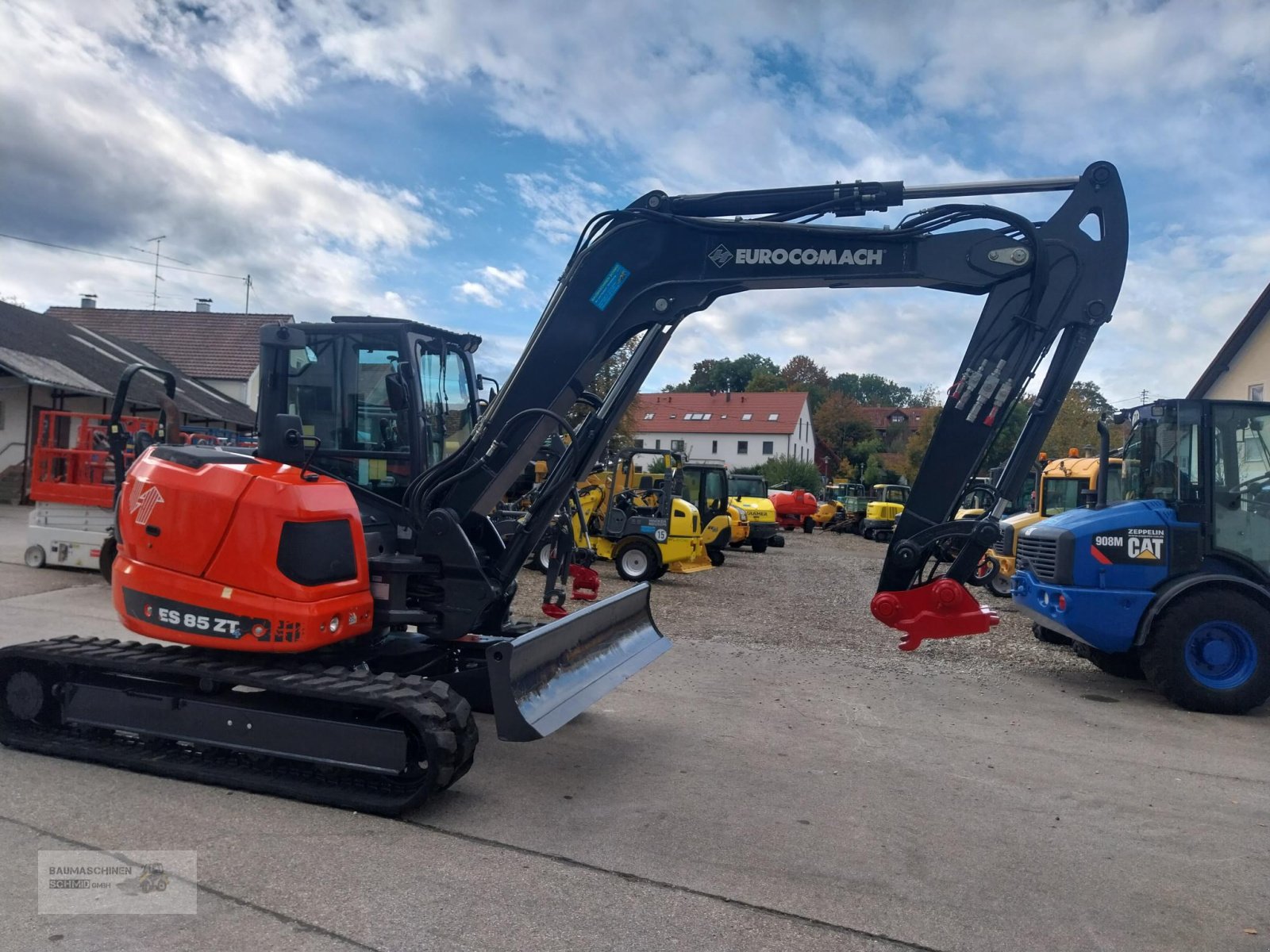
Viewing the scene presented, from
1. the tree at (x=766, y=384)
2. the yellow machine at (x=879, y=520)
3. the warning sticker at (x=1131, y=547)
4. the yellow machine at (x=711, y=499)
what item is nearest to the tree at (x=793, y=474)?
the yellow machine at (x=879, y=520)

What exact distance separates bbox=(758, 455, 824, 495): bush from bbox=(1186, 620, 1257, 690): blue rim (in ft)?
146

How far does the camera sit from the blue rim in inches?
303

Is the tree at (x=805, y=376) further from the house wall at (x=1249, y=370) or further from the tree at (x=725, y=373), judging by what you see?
the house wall at (x=1249, y=370)

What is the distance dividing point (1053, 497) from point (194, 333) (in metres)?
33.8

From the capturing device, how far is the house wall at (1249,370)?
21844 millimetres

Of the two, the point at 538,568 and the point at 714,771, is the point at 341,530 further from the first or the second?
the point at 538,568

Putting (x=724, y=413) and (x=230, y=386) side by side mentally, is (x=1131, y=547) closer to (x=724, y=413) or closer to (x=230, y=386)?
(x=230, y=386)

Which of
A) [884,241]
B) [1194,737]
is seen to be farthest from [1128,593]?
[884,241]

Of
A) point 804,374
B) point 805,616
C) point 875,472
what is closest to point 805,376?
point 804,374

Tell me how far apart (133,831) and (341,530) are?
180 centimetres

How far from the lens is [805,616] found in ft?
42.2

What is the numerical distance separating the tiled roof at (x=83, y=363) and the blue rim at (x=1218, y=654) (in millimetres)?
20043

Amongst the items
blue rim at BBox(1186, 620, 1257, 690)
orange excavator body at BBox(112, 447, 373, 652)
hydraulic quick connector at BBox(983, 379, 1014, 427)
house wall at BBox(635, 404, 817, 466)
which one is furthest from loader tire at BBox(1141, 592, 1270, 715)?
house wall at BBox(635, 404, 817, 466)

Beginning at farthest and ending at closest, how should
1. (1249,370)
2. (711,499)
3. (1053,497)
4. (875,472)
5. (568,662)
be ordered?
(875,472) < (1249,370) < (711,499) < (1053,497) < (568,662)
